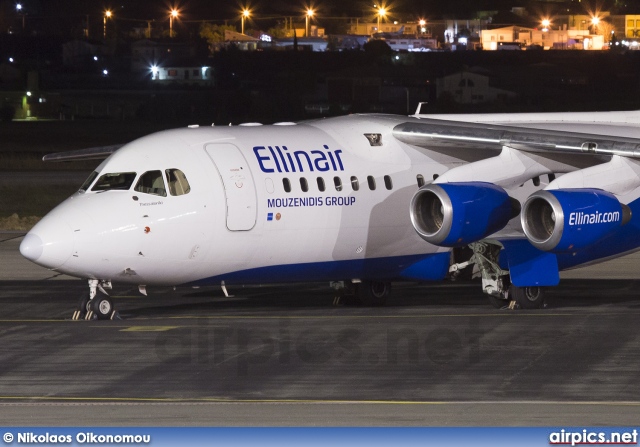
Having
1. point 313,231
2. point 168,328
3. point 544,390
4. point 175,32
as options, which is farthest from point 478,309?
point 175,32

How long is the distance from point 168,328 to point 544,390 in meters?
6.53

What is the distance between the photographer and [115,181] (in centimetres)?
2053

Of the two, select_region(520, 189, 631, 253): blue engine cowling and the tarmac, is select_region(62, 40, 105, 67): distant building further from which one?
select_region(520, 189, 631, 253): blue engine cowling

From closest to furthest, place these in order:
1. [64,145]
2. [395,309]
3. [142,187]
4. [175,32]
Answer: [142,187], [395,309], [64,145], [175,32]

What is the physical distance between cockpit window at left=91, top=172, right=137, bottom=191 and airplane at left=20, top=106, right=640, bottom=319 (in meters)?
0.02

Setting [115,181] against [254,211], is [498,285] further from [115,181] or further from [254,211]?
[115,181]

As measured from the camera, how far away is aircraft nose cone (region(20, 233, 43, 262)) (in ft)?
63.6

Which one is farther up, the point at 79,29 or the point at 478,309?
the point at 79,29

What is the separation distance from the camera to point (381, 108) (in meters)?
85.4

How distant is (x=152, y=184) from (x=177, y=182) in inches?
15.2

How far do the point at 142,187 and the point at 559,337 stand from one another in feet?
22.1

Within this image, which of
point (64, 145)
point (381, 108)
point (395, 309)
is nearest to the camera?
point (395, 309)

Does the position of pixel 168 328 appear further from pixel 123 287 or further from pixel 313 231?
pixel 123 287

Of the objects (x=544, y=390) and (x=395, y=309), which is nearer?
(x=544, y=390)
